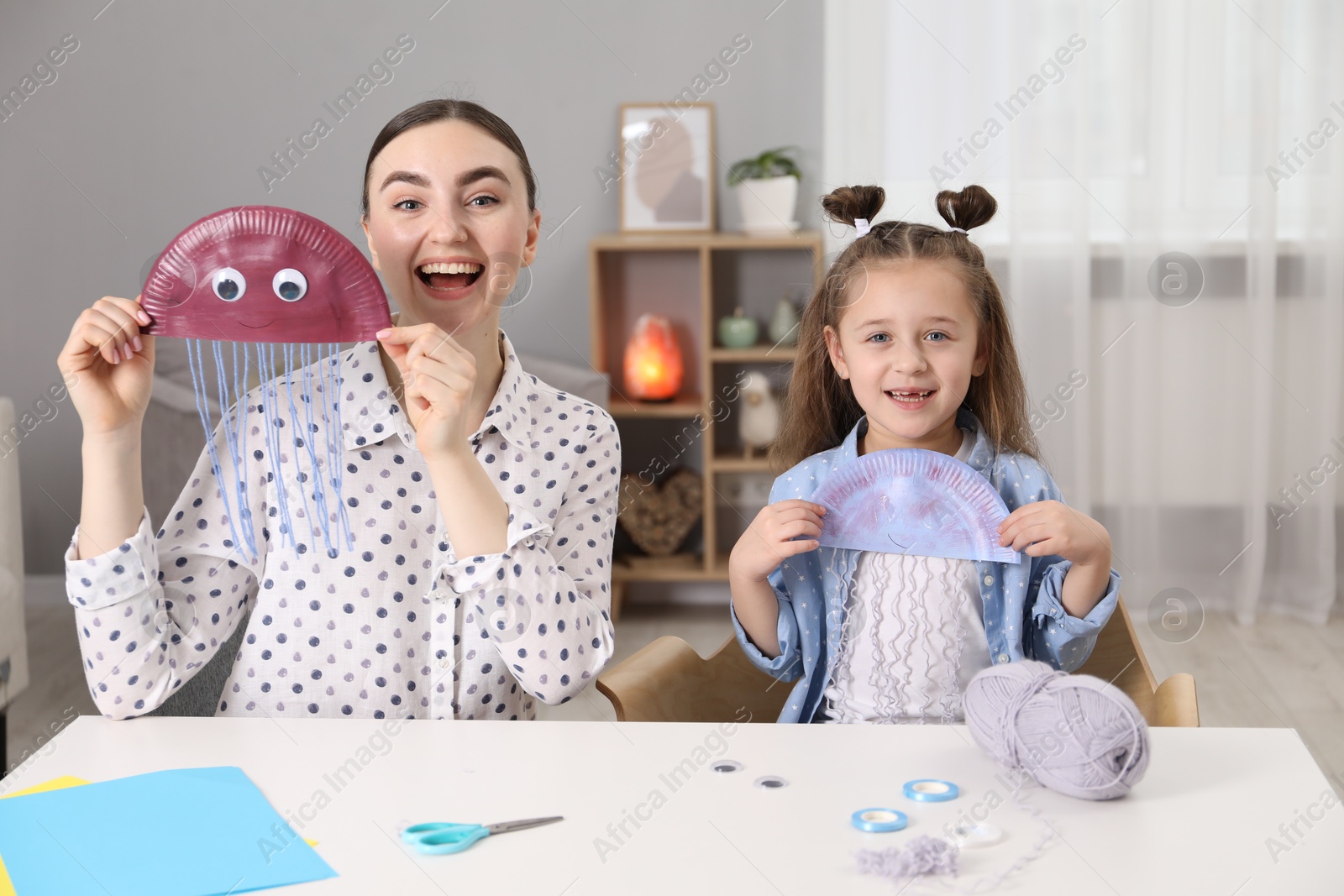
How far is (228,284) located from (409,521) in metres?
0.40

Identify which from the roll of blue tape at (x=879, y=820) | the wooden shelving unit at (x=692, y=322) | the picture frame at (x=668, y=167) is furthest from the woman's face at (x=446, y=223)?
the picture frame at (x=668, y=167)

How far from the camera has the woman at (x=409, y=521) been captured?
1.20 metres

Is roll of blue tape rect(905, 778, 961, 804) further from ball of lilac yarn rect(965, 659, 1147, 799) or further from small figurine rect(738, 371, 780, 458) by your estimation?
small figurine rect(738, 371, 780, 458)

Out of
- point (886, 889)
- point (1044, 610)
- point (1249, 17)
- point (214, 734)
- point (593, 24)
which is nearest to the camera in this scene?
point (886, 889)

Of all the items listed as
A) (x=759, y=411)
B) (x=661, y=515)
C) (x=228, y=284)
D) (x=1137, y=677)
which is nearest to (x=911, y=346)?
(x=1137, y=677)

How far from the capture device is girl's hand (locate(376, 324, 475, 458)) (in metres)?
1.20

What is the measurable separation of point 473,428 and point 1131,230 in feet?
10.1

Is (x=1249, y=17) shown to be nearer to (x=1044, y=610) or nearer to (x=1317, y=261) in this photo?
(x=1317, y=261)

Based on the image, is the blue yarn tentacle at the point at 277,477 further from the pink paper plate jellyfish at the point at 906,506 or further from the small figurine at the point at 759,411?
the small figurine at the point at 759,411

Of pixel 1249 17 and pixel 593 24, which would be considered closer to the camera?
pixel 1249 17

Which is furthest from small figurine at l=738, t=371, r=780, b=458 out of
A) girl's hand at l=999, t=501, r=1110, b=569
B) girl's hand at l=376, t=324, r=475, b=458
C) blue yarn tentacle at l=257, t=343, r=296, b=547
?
girl's hand at l=376, t=324, r=475, b=458

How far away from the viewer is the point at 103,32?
13.1 ft

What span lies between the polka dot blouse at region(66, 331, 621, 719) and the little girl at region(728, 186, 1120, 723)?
265 millimetres

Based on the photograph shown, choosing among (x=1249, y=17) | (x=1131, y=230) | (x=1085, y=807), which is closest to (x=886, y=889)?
(x=1085, y=807)
